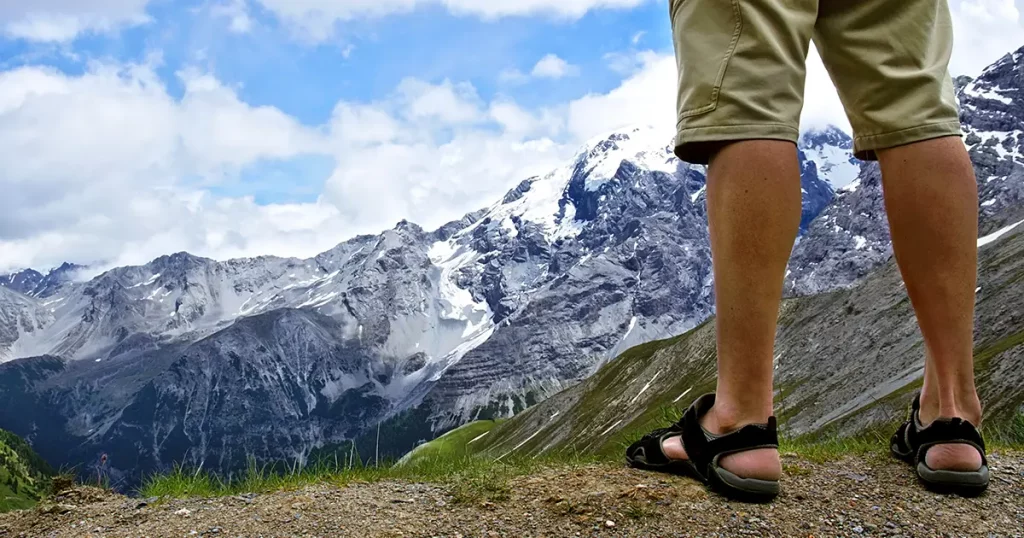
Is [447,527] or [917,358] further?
[917,358]

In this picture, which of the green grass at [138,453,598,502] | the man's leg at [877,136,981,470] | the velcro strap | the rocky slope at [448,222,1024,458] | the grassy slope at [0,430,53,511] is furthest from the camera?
the grassy slope at [0,430,53,511]

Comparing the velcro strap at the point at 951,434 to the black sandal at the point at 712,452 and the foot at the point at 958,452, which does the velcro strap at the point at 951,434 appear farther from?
the black sandal at the point at 712,452

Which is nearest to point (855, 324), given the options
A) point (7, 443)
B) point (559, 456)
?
point (559, 456)

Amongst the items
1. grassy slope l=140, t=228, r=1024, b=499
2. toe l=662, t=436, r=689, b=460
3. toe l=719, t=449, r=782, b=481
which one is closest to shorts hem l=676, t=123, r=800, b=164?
toe l=719, t=449, r=782, b=481

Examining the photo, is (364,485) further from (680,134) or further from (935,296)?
(935,296)

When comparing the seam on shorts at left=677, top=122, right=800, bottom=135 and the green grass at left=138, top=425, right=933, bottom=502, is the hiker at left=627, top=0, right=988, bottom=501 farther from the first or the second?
the green grass at left=138, top=425, right=933, bottom=502

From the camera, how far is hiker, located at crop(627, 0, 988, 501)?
3.41 m

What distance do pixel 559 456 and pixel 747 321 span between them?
2500 millimetres

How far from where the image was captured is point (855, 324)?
92.1m

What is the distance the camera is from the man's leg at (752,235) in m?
3.38

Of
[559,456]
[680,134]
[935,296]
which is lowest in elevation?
[559,456]

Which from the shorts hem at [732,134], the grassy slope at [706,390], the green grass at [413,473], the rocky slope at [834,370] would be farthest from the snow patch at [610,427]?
the shorts hem at [732,134]

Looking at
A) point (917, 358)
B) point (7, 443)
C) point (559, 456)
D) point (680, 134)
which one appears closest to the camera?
point (680, 134)

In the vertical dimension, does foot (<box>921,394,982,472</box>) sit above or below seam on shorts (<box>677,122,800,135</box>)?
below
